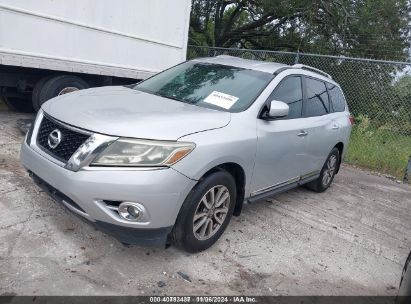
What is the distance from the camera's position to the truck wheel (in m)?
7.09

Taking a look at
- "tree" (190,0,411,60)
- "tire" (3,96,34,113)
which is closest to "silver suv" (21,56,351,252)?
"tire" (3,96,34,113)

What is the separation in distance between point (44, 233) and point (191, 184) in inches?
55.3

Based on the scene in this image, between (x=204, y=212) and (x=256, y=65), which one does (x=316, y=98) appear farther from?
(x=204, y=212)

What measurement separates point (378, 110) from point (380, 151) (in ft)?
7.13

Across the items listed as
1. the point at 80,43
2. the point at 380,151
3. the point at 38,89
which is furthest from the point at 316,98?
the point at 38,89

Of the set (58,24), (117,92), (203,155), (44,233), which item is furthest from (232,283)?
(58,24)

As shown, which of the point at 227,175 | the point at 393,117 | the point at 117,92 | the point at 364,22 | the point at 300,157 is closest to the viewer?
the point at 227,175

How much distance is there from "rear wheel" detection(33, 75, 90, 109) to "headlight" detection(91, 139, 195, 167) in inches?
181

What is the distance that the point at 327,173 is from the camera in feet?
19.6

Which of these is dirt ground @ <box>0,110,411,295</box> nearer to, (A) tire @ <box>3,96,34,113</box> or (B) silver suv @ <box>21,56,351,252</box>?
(B) silver suv @ <box>21,56,351,252</box>

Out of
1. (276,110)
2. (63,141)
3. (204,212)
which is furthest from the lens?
(276,110)

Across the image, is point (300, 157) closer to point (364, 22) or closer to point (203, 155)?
point (203, 155)

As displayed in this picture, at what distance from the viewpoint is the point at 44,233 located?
3615mm

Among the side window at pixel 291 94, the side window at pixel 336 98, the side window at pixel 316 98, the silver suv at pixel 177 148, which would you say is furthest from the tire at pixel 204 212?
the side window at pixel 336 98
